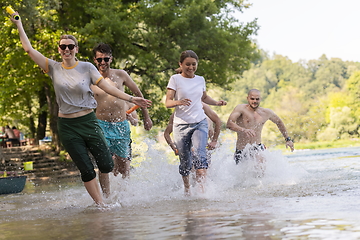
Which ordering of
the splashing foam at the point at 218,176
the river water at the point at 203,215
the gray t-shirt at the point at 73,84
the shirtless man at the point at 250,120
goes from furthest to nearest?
the shirtless man at the point at 250,120 → the splashing foam at the point at 218,176 → the gray t-shirt at the point at 73,84 → the river water at the point at 203,215

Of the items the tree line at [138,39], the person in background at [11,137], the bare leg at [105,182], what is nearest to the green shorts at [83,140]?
the bare leg at [105,182]

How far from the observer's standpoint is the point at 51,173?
22.4m

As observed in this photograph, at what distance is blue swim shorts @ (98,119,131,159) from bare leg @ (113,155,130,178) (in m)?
0.14

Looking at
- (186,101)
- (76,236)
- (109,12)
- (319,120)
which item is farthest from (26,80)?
(319,120)

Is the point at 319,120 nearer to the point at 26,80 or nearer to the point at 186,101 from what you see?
the point at 26,80

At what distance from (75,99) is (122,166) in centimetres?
203

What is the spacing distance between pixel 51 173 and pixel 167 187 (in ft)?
47.1

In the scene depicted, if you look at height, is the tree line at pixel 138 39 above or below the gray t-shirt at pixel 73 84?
above

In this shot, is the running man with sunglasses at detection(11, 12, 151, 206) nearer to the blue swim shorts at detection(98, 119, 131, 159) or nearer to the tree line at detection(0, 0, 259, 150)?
the blue swim shorts at detection(98, 119, 131, 159)

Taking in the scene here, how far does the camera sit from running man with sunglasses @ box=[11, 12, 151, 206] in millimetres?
6277

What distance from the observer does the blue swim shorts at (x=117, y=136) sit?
7678 mm

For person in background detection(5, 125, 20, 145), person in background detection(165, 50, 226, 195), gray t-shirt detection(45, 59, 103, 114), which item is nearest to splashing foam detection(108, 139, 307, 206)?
person in background detection(165, 50, 226, 195)

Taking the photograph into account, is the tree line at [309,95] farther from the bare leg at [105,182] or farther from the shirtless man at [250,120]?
the bare leg at [105,182]

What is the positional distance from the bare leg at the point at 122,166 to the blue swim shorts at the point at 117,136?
14 centimetres
